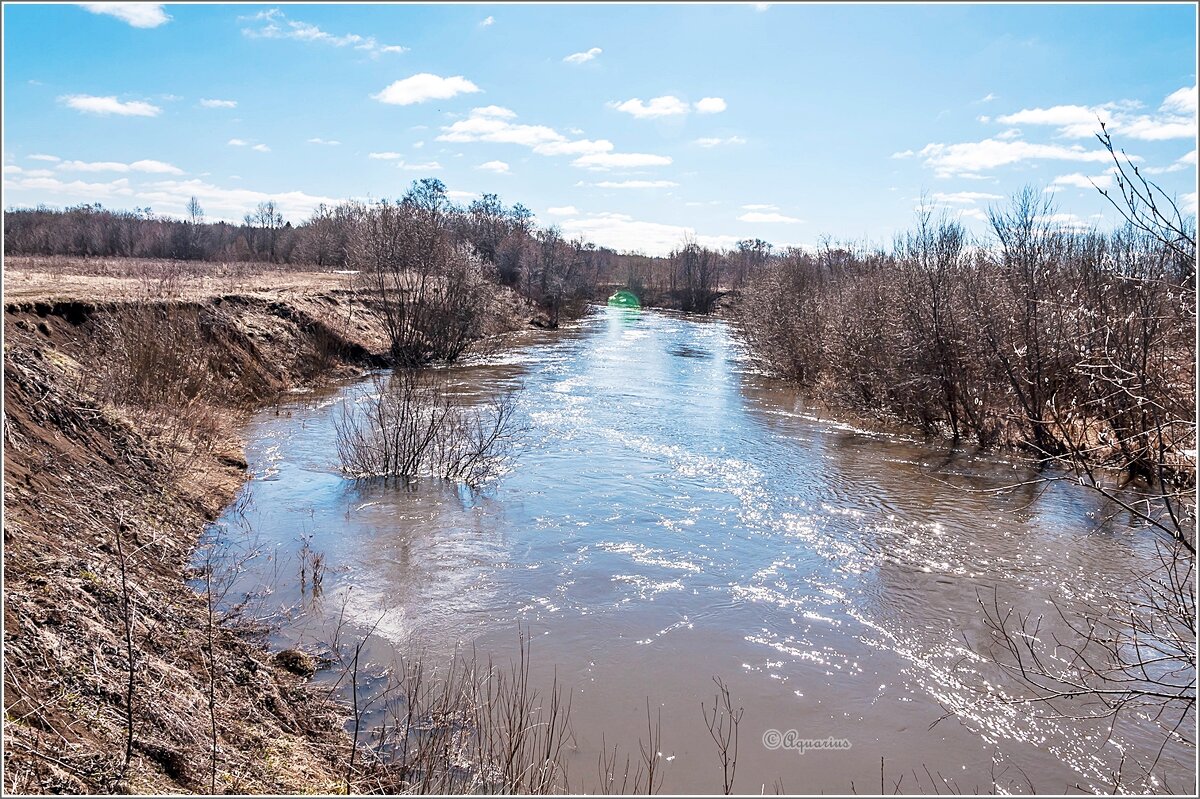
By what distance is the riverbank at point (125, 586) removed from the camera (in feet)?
15.8

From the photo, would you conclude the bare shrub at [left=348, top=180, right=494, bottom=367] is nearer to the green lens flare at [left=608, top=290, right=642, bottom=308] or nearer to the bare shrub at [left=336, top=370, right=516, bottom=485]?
the bare shrub at [left=336, top=370, right=516, bottom=485]

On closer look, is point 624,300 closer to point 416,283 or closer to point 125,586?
point 416,283

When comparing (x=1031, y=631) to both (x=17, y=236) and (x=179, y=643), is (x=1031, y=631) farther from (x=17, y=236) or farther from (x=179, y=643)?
(x=17, y=236)

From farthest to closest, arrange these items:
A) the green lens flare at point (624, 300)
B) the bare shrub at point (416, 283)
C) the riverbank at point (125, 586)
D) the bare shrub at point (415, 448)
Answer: the green lens flare at point (624, 300) < the bare shrub at point (416, 283) < the bare shrub at point (415, 448) < the riverbank at point (125, 586)

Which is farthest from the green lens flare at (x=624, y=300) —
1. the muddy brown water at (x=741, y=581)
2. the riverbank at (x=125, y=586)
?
the riverbank at (x=125, y=586)

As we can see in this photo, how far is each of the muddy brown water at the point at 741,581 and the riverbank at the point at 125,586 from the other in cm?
106

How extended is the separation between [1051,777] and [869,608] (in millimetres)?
3117

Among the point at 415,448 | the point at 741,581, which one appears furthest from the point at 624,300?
the point at 741,581

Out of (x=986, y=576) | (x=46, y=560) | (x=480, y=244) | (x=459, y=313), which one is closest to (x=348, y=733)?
(x=46, y=560)

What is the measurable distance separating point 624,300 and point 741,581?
71592 millimetres

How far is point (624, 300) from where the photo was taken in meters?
80.6

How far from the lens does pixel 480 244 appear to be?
61219 mm

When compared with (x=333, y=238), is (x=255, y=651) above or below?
below

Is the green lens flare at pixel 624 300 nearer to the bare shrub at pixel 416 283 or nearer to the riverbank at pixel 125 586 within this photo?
the bare shrub at pixel 416 283
